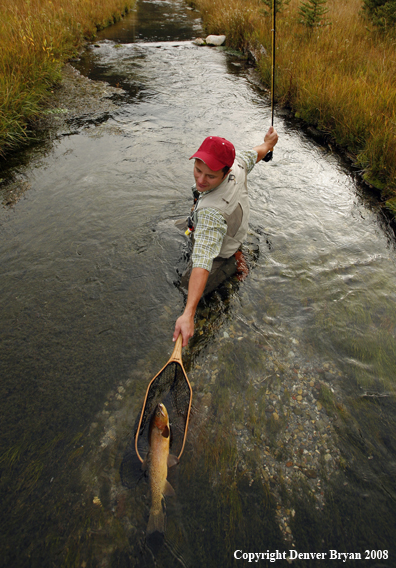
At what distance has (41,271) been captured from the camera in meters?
4.66

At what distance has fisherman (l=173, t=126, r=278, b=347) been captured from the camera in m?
3.16

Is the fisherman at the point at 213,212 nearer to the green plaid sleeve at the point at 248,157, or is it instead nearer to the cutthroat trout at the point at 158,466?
the green plaid sleeve at the point at 248,157

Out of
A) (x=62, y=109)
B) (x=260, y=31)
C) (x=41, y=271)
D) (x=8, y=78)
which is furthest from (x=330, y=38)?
(x=41, y=271)

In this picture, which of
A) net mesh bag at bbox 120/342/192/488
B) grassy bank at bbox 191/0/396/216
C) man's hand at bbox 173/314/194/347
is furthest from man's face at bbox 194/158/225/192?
grassy bank at bbox 191/0/396/216

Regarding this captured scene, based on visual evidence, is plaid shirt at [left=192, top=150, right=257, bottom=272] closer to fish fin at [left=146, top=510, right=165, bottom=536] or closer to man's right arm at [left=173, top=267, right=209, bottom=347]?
man's right arm at [left=173, top=267, right=209, bottom=347]

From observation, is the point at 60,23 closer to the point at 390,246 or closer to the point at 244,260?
the point at 244,260

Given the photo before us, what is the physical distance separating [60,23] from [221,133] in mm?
9736

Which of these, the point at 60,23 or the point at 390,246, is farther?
the point at 60,23

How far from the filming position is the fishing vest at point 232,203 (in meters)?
3.57

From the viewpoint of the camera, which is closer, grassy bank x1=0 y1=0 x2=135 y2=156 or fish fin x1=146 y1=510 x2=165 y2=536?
fish fin x1=146 y1=510 x2=165 y2=536

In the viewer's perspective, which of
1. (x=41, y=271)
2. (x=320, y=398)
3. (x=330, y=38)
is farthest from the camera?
(x=330, y=38)

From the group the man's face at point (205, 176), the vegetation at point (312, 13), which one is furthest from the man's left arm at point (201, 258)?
the vegetation at point (312, 13)

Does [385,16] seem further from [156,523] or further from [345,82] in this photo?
[156,523]

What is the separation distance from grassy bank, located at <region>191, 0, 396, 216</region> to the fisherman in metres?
3.56
